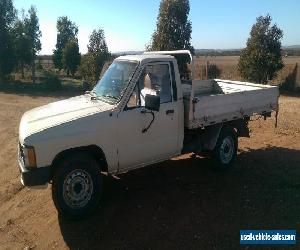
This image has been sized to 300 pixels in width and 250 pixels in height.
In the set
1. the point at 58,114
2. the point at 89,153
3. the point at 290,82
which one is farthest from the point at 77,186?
→ the point at 290,82

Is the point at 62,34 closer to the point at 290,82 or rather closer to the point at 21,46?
the point at 21,46

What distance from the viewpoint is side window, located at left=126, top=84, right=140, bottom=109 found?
611 centimetres

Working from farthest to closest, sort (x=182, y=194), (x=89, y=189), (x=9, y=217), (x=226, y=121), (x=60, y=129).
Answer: (x=226, y=121), (x=182, y=194), (x=9, y=217), (x=89, y=189), (x=60, y=129)

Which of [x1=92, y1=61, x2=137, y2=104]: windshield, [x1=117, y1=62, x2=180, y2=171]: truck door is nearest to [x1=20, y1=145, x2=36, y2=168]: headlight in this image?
[x1=117, y1=62, x2=180, y2=171]: truck door

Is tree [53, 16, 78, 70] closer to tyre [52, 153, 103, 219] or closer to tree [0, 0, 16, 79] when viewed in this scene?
tree [0, 0, 16, 79]

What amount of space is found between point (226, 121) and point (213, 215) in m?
2.50

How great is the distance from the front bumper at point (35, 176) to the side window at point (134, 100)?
166 centimetres

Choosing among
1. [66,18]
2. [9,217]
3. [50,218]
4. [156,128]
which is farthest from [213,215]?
[66,18]

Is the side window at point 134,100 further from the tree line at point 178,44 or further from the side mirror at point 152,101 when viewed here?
the tree line at point 178,44

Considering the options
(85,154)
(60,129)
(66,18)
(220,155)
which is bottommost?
(220,155)

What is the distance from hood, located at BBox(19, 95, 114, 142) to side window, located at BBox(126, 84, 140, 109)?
0.29m

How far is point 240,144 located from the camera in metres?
10.1

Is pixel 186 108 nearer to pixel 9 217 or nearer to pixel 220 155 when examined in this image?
pixel 220 155

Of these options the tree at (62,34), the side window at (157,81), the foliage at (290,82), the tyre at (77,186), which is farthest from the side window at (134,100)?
the tree at (62,34)
